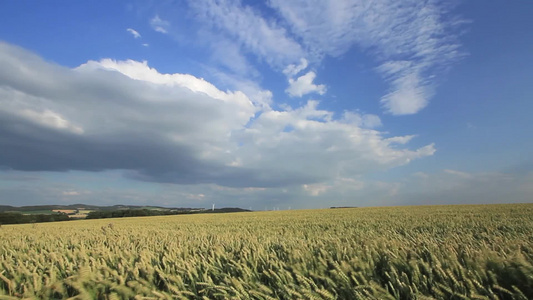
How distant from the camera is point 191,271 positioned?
3.25 m

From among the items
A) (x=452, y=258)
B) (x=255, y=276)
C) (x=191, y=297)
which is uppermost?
(x=452, y=258)

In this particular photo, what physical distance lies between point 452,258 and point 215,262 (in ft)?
8.42

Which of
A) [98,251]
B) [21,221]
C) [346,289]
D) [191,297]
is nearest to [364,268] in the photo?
[346,289]

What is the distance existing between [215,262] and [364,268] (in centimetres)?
185

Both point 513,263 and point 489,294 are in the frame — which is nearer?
point 489,294

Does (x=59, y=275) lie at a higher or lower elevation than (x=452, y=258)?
lower

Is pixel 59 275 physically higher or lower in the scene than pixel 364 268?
lower

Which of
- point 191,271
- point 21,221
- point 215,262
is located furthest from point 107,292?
point 21,221

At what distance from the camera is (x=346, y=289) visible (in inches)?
94.2

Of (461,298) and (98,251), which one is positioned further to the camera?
(98,251)

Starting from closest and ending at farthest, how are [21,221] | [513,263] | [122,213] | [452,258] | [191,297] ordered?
[513,263] < [452,258] < [191,297] < [21,221] < [122,213]

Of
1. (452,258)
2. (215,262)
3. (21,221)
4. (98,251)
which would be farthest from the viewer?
(21,221)

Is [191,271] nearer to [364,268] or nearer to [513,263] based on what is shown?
[364,268]

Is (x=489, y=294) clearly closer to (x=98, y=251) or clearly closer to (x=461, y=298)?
(x=461, y=298)
